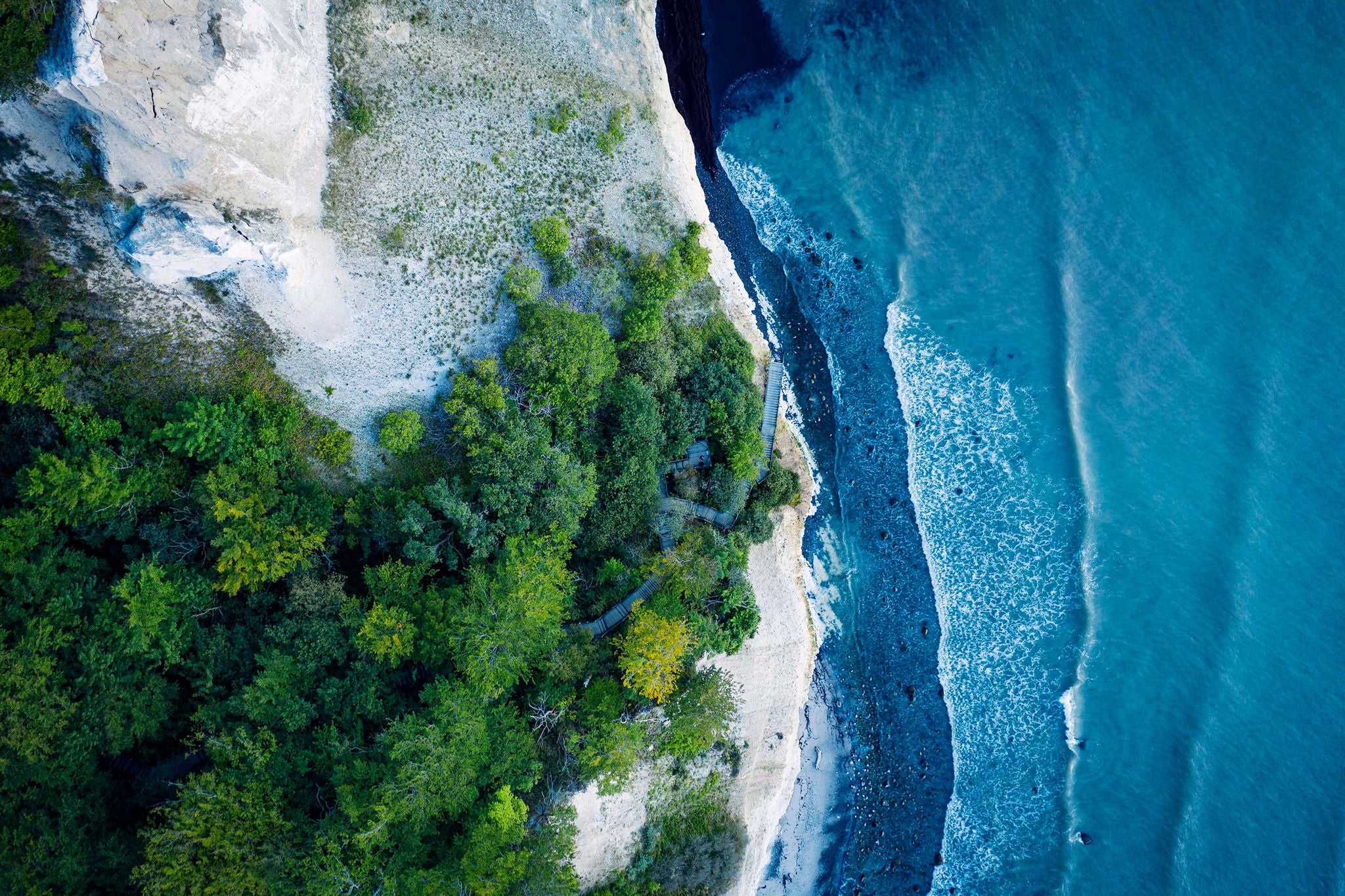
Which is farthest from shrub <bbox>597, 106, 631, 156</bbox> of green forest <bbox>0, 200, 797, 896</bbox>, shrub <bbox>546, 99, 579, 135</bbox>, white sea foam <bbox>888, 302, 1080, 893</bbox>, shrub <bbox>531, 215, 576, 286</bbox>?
white sea foam <bbox>888, 302, 1080, 893</bbox>

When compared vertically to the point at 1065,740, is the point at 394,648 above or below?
below

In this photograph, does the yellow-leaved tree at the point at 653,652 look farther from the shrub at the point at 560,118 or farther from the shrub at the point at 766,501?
the shrub at the point at 560,118

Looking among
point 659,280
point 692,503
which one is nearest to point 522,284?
point 659,280

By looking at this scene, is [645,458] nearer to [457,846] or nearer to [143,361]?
[457,846]

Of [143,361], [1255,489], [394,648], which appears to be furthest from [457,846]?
[1255,489]

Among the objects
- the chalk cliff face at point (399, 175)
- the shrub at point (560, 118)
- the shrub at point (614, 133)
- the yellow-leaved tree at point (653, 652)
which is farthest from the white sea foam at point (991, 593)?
the shrub at point (560, 118)

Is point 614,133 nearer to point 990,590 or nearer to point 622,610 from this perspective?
point 622,610

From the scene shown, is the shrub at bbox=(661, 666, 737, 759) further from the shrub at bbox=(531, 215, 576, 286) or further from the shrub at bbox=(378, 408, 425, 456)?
the shrub at bbox=(531, 215, 576, 286)
